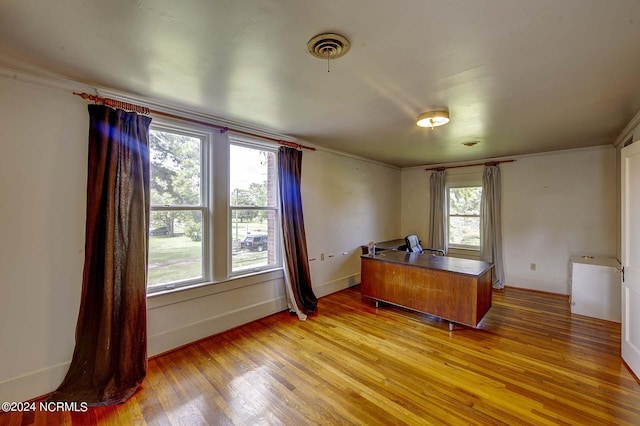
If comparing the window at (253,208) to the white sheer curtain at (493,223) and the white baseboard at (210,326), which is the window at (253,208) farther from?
the white sheer curtain at (493,223)

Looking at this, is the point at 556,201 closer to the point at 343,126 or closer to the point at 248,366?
the point at 343,126

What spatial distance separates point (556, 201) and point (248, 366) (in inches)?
202

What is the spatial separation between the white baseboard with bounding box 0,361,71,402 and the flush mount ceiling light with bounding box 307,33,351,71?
2.92 metres

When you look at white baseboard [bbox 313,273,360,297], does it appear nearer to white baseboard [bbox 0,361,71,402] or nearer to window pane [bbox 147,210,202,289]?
window pane [bbox 147,210,202,289]

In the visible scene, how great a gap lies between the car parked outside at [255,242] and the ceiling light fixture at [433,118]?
2316 millimetres

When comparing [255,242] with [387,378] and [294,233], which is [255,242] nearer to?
[294,233]

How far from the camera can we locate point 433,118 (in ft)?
8.38

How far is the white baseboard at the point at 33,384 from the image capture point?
184cm

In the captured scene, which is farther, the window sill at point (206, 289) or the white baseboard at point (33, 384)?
the window sill at point (206, 289)

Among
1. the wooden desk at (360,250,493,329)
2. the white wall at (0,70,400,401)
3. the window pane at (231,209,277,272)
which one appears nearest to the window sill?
the white wall at (0,70,400,401)

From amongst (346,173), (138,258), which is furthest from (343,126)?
(138,258)

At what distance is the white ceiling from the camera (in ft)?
4.17

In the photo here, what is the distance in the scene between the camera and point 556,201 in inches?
170

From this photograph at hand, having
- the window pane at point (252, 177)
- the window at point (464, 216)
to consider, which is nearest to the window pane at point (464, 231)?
the window at point (464, 216)
